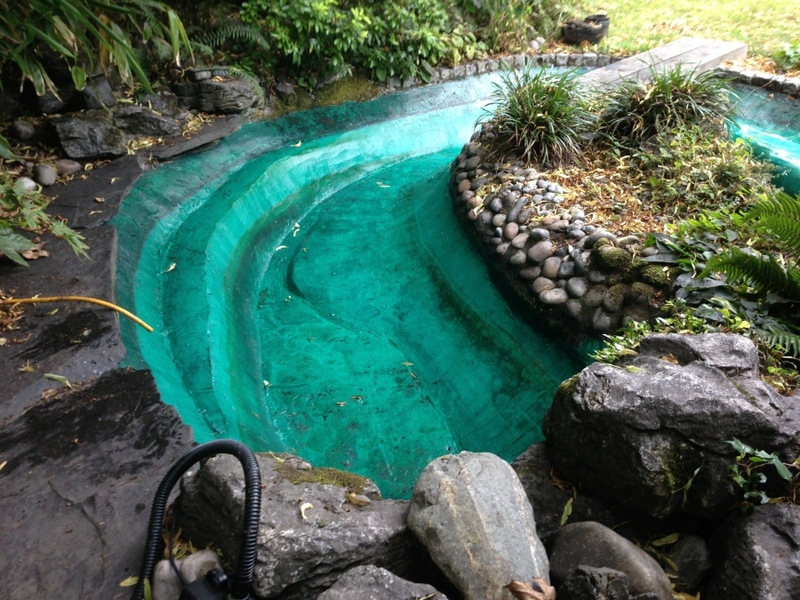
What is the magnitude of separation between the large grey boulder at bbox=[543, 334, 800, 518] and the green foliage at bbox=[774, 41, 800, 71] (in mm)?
5933

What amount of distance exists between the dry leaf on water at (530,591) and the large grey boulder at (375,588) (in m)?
0.21

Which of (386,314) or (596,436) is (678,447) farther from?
(386,314)

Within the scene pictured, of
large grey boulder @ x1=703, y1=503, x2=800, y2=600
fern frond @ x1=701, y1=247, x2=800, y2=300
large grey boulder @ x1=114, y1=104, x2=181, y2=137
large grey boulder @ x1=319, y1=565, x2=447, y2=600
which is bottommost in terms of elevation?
large grey boulder @ x1=703, y1=503, x2=800, y2=600

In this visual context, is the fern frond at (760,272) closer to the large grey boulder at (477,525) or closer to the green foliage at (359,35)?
the large grey boulder at (477,525)

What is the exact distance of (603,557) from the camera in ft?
6.01

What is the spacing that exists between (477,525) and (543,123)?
12.2 ft

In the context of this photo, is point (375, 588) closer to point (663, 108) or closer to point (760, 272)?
point (760, 272)

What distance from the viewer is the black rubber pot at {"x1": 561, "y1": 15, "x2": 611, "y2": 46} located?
809cm

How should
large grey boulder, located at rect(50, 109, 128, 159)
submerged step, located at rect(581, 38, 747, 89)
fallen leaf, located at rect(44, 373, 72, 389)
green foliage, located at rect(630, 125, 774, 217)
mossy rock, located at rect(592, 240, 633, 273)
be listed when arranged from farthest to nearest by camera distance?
1. submerged step, located at rect(581, 38, 747, 89)
2. large grey boulder, located at rect(50, 109, 128, 159)
3. green foliage, located at rect(630, 125, 774, 217)
4. mossy rock, located at rect(592, 240, 633, 273)
5. fallen leaf, located at rect(44, 373, 72, 389)

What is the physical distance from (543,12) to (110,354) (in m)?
8.04

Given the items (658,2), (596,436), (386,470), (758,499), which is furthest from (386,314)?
(658,2)

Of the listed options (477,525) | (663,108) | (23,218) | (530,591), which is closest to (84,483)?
(477,525)

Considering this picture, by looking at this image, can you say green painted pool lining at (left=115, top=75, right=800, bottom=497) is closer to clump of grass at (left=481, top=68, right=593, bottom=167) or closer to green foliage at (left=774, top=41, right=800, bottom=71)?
clump of grass at (left=481, top=68, right=593, bottom=167)

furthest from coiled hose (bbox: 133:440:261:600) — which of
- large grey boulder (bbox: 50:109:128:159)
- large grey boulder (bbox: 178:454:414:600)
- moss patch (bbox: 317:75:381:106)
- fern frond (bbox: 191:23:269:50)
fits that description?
moss patch (bbox: 317:75:381:106)
